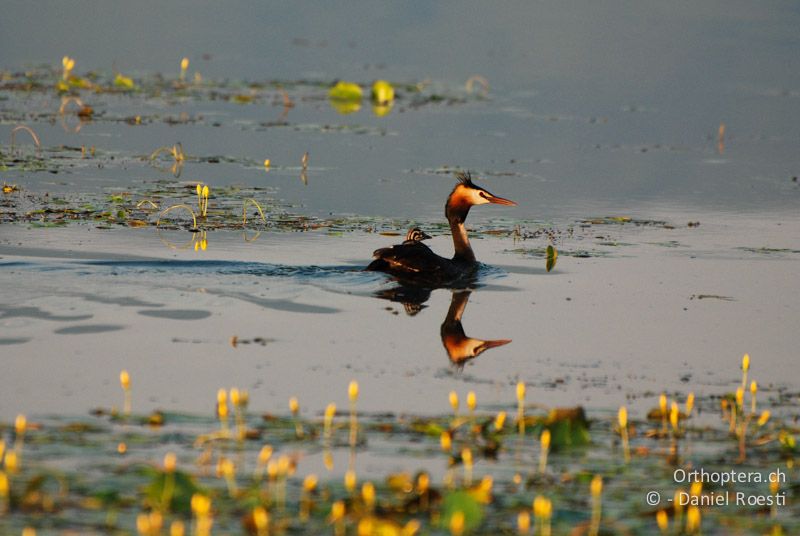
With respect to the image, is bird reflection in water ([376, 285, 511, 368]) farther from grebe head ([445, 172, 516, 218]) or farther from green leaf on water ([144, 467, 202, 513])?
green leaf on water ([144, 467, 202, 513])

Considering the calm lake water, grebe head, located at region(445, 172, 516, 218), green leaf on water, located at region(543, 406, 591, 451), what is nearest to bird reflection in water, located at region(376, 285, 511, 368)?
the calm lake water

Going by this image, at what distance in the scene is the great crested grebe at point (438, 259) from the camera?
46.1 ft

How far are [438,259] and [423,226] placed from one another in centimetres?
254

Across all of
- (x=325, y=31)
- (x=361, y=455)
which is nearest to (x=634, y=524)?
(x=361, y=455)

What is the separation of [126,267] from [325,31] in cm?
3120

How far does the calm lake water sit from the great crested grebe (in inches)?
10.0

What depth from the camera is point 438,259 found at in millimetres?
14453

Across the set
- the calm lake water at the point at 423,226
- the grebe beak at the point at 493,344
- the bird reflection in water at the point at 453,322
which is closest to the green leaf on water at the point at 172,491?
the calm lake water at the point at 423,226

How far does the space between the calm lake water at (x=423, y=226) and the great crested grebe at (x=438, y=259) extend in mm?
255

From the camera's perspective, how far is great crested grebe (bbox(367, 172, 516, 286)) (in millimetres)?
14062

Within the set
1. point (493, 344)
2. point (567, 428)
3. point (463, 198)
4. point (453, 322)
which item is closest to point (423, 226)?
point (463, 198)

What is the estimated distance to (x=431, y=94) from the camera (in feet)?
97.7

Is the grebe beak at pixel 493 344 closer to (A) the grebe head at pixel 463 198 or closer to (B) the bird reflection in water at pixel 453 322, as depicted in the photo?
(B) the bird reflection in water at pixel 453 322

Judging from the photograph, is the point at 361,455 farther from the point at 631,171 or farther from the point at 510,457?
the point at 631,171
